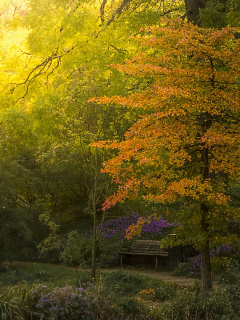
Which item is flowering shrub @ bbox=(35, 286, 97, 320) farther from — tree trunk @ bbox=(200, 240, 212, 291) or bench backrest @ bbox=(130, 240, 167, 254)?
bench backrest @ bbox=(130, 240, 167, 254)

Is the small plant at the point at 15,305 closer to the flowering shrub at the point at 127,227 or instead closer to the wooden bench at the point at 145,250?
the wooden bench at the point at 145,250

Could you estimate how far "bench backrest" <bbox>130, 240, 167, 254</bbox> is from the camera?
12931mm

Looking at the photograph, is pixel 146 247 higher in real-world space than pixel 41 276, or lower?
higher

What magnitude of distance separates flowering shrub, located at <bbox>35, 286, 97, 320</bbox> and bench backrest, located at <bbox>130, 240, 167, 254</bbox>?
726 cm

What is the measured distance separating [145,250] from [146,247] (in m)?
0.16

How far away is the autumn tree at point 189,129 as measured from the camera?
6.92 m

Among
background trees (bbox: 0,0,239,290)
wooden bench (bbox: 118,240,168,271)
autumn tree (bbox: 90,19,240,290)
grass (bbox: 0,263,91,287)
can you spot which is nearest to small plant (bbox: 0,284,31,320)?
autumn tree (bbox: 90,19,240,290)

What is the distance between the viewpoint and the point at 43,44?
13.0 meters

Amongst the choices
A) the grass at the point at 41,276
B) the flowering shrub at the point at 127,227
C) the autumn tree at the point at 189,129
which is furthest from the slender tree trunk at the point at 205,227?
the flowering shrub at the point at 127,227

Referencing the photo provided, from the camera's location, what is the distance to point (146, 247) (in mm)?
13242

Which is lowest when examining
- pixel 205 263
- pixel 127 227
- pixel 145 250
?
pixel 145 250

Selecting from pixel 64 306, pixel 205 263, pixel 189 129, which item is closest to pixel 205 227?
pixel 205 263

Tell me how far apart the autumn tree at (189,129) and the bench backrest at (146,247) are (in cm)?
498

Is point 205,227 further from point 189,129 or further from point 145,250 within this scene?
point 145,250
